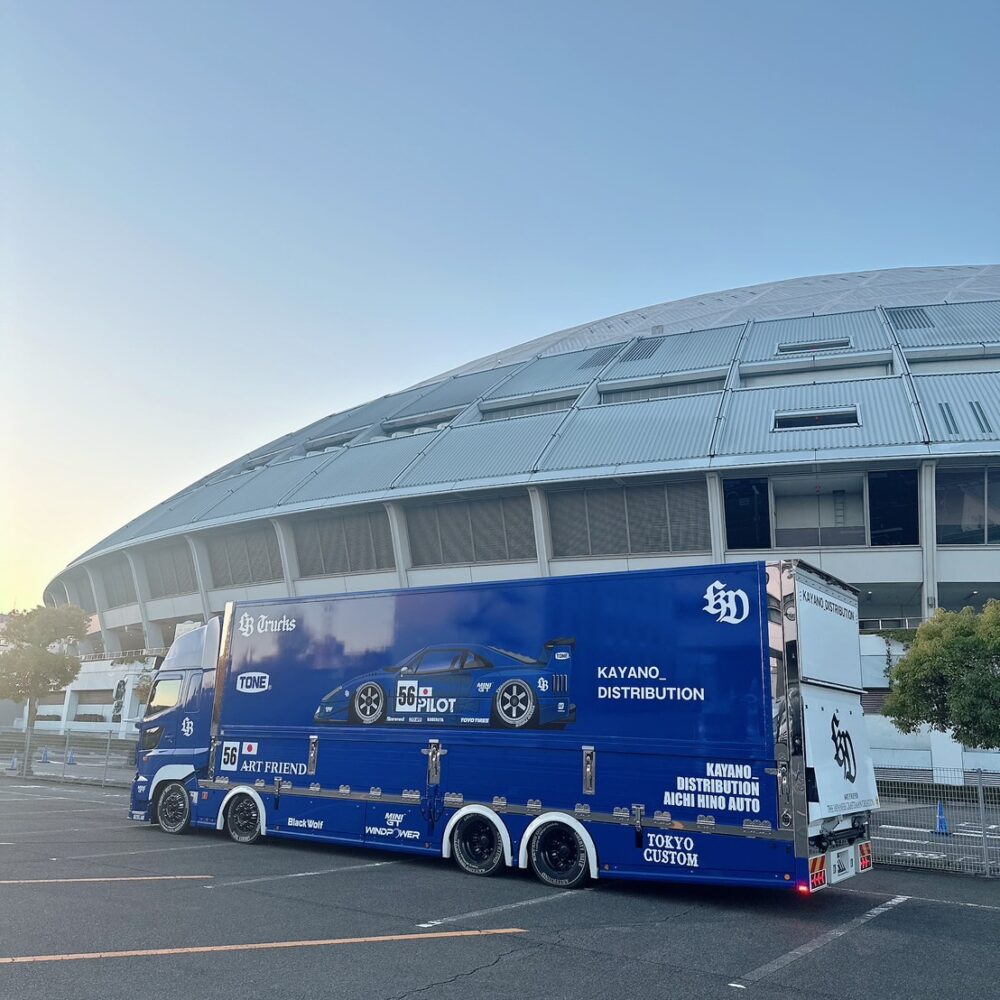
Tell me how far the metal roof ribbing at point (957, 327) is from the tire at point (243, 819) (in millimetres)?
30270

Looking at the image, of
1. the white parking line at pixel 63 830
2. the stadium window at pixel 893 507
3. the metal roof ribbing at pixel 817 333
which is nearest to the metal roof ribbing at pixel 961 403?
the stadium window at pixel 893 507

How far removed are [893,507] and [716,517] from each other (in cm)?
575

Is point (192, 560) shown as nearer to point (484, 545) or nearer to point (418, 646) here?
point (484, 545)

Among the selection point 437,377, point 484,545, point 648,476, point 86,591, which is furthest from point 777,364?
point 86,591

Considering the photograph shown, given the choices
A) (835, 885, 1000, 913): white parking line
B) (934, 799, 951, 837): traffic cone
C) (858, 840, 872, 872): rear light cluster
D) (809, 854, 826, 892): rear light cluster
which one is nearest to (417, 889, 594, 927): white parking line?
(809, 854, 826, 892): rear light cluster

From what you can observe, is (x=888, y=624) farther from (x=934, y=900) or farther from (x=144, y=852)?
(x=144, y=852)

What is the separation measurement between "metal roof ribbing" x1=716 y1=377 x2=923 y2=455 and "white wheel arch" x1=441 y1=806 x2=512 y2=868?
19.1m

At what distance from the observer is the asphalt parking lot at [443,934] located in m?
7.11

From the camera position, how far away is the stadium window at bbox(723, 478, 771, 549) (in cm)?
2969

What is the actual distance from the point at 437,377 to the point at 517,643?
42.4 meters

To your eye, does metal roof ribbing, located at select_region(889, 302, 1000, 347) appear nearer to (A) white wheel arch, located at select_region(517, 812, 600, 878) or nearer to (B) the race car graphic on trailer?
(B) the race car graphic on trailer

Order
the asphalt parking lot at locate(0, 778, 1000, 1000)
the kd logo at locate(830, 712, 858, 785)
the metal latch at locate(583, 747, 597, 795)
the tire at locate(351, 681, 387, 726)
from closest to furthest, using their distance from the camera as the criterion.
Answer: the asphalt parking lot at locate(0, 778, 1000, 1000)
the kd logo at locate(830, 712, 858, 785)
the metal latch at locate(583, 747, 597, 795)
the tire at locate(351, 681, 387, 726)

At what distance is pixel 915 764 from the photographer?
2775 cm

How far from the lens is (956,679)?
58.4ft
